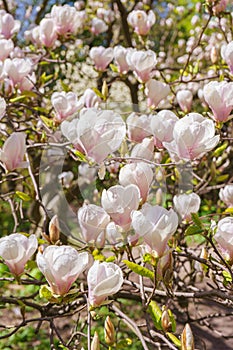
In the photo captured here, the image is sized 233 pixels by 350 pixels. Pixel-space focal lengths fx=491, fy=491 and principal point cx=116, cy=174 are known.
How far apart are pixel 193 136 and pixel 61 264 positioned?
36 cm

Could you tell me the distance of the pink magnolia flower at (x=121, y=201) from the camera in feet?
2.87

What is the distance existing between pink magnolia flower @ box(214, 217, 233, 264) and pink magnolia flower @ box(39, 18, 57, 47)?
1.07 meters

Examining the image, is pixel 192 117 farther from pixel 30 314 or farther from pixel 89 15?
pixel 89 15

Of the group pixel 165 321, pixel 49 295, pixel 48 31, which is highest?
pixel 48 31

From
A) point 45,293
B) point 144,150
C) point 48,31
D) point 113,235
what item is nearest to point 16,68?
point 48,31

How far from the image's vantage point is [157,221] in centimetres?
81

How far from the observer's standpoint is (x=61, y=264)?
802mm

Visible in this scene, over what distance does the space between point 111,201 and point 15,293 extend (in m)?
2.74

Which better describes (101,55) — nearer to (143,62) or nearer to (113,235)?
(143,62)

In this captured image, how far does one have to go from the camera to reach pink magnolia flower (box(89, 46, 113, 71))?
169 cm

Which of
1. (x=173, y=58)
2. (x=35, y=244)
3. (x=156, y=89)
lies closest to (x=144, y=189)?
(x=35, y=244)

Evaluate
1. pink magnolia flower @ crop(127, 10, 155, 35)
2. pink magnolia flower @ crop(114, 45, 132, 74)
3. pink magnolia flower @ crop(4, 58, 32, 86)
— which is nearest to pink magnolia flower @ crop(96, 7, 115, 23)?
pink magnolia flower @ crop(127, 10, 155, 35)

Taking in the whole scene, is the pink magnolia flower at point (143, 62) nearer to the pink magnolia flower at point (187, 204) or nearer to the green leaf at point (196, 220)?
the pink magnolia flower at point (187, 204)

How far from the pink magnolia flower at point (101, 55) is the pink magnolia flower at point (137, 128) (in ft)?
1.78
